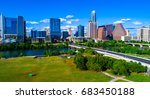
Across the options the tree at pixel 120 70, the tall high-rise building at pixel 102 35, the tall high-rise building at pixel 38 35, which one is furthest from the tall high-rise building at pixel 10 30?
the tree at pixel 120 70

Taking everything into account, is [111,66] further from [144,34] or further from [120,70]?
[144,34]

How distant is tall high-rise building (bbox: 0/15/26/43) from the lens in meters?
19.1

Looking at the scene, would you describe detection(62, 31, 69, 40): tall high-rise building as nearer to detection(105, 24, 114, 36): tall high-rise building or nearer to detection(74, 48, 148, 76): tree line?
detection(105, 24, 114, 36): tall high-rise building

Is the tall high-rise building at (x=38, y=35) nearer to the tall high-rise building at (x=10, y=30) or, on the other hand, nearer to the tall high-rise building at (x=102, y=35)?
the tall high-rise building at (x=10, y=30)

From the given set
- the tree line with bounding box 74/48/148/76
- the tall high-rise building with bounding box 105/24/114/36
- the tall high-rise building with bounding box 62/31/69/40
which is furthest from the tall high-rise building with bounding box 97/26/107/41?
the tree line with bounding box 74/48/148/76

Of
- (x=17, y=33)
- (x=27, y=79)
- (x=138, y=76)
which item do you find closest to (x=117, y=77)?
(x=138, y=76)

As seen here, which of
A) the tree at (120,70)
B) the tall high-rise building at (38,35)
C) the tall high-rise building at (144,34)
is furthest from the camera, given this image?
the tall high-rise building at (144,34)

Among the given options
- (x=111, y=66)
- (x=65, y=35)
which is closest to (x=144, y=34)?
(x=65, y=35)

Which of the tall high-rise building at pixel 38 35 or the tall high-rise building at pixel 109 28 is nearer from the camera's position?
the tall high-rise building at pixel 109 28

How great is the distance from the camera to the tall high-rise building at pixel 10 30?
19.1m

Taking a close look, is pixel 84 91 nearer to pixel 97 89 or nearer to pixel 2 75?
pixel 97 89

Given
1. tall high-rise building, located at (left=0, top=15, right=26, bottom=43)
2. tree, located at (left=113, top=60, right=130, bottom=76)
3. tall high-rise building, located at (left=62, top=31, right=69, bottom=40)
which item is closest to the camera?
tree, located at (left=113, top=60, right=130, bottom=76)

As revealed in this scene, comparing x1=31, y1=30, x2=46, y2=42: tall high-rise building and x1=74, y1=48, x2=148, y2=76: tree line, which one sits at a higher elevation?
x1=31, y1=30, x2=46, y2=42: tall high-rise building

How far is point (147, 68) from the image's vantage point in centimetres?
637
